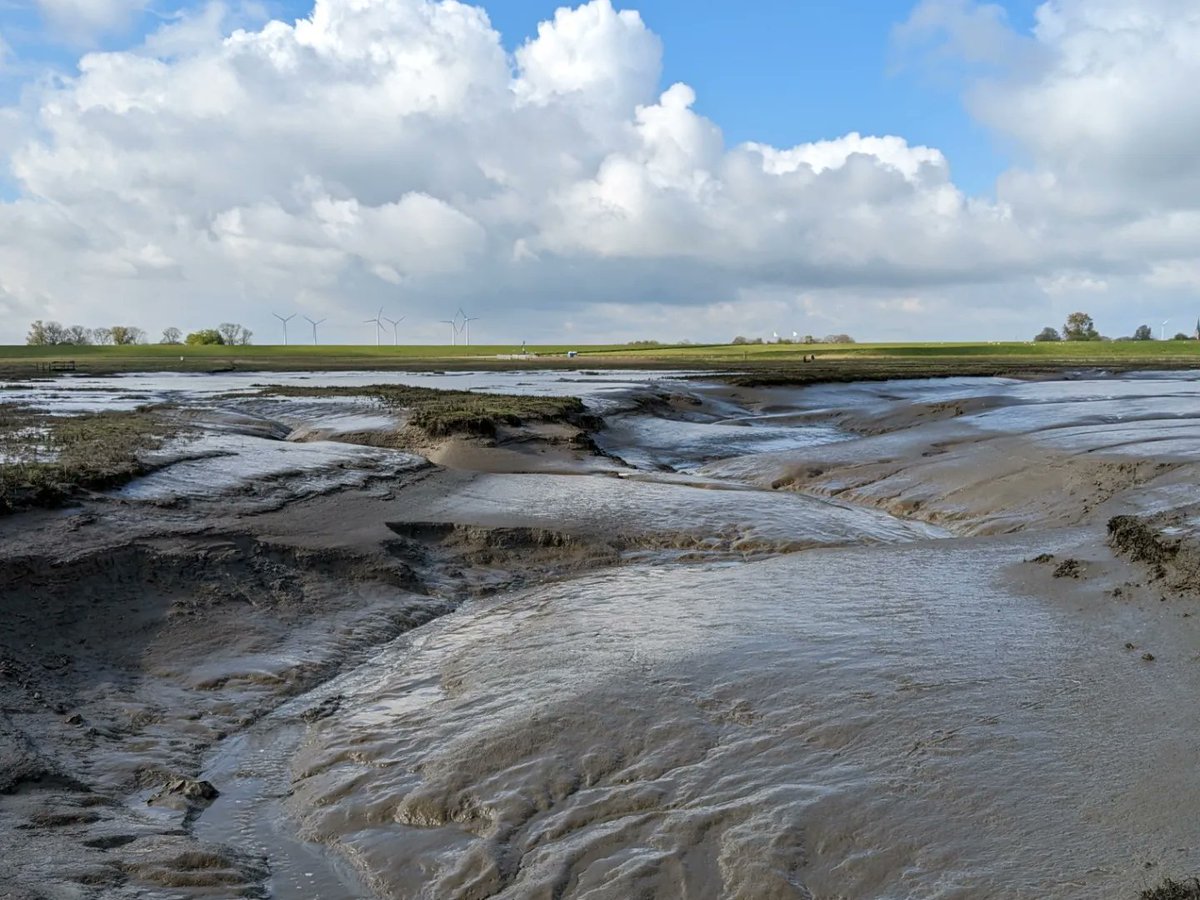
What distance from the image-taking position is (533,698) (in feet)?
24.5

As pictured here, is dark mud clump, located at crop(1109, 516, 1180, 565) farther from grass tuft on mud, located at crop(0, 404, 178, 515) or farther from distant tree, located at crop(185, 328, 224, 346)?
distant tree, located at crop(185, 328, 224, 346)

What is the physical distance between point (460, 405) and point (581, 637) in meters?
18.9

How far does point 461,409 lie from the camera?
25500 mm

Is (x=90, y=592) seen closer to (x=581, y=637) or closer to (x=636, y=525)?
(x=581, y=637)

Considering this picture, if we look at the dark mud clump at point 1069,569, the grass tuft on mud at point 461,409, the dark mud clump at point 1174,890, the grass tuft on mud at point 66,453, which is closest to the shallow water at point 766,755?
the dark mud clump at point 1174,890

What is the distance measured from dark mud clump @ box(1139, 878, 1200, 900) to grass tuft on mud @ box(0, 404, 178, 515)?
37.7 feet

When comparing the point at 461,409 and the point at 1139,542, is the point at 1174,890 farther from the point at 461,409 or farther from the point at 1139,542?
the point at 461,409

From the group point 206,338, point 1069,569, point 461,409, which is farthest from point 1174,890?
point 206,338

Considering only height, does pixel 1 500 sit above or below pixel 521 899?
above

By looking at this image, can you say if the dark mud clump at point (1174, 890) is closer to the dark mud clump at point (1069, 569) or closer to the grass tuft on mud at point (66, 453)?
the dark mud clump at point (1069, 569)

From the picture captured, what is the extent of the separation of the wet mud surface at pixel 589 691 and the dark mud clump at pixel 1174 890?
10 cm

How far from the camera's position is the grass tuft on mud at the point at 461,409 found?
22469mm

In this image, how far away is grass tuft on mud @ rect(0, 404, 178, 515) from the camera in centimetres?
1180

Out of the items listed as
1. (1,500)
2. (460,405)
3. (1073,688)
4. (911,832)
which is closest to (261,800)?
(911,832)
